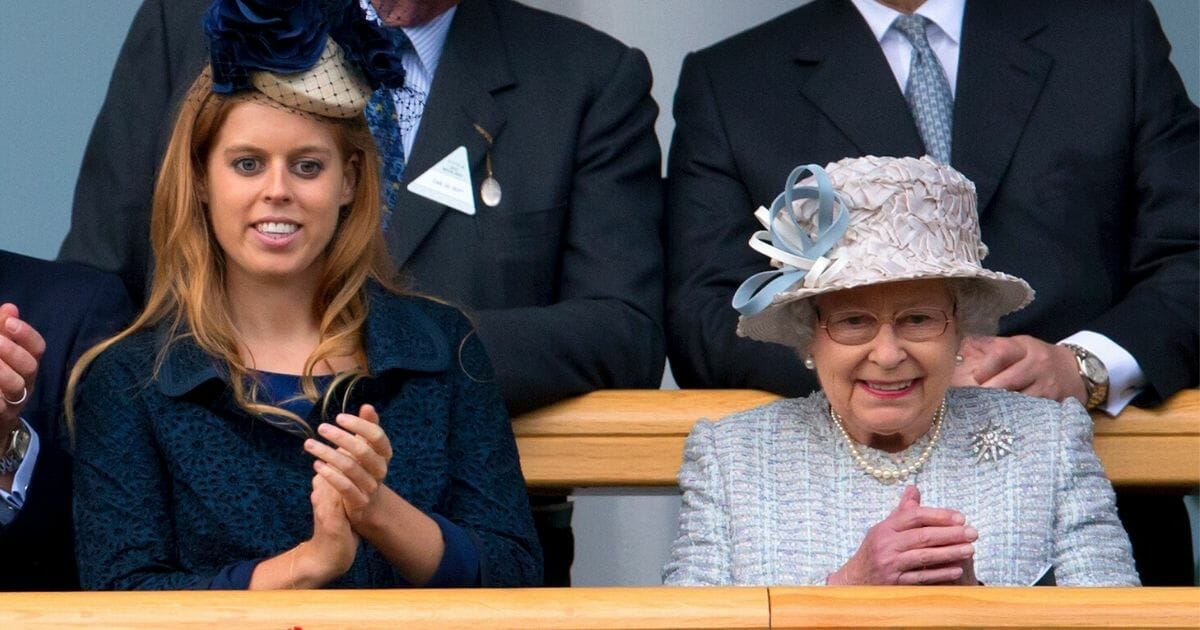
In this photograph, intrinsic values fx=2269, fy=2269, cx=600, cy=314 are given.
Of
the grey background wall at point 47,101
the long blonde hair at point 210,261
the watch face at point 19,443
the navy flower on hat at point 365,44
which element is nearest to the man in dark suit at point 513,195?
the long blonde hair at point 210,261

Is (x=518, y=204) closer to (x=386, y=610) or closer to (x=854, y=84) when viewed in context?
(x=854, y=84)

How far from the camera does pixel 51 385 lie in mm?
3152

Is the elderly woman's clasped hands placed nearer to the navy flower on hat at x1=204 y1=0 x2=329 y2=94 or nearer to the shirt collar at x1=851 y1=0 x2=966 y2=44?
the navy flower on hat at x1=204 y1=0 x2=329 y2=94

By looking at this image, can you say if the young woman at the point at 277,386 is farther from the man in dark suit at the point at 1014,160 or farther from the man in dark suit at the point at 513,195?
the man in dark suit at the point at 1014,160

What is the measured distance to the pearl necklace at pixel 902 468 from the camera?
3.13 m

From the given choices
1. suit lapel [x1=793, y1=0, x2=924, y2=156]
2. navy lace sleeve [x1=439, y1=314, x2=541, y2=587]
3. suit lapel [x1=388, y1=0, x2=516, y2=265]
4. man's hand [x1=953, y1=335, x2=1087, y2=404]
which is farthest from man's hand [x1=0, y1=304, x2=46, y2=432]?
suit lapel [x1=793, y1=0, x2=924, y2=156]

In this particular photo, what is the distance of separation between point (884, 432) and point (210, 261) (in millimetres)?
946

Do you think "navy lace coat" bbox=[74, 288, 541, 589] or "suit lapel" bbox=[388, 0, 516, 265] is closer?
"navy lace coat" bbox=[74, 288, 541, 589]

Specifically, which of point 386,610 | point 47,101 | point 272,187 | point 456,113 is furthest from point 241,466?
point 47,101

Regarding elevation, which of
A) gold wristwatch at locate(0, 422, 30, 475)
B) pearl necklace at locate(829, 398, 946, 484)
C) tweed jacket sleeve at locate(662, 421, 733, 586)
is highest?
gold wristwatch at locate(0, 422, 30, 475)

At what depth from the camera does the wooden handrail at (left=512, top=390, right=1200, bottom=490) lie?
11.4 feet

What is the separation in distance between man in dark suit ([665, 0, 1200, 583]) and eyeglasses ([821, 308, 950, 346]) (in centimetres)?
33

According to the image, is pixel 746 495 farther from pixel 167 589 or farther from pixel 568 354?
pixel 167 589

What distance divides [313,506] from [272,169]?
503mm
